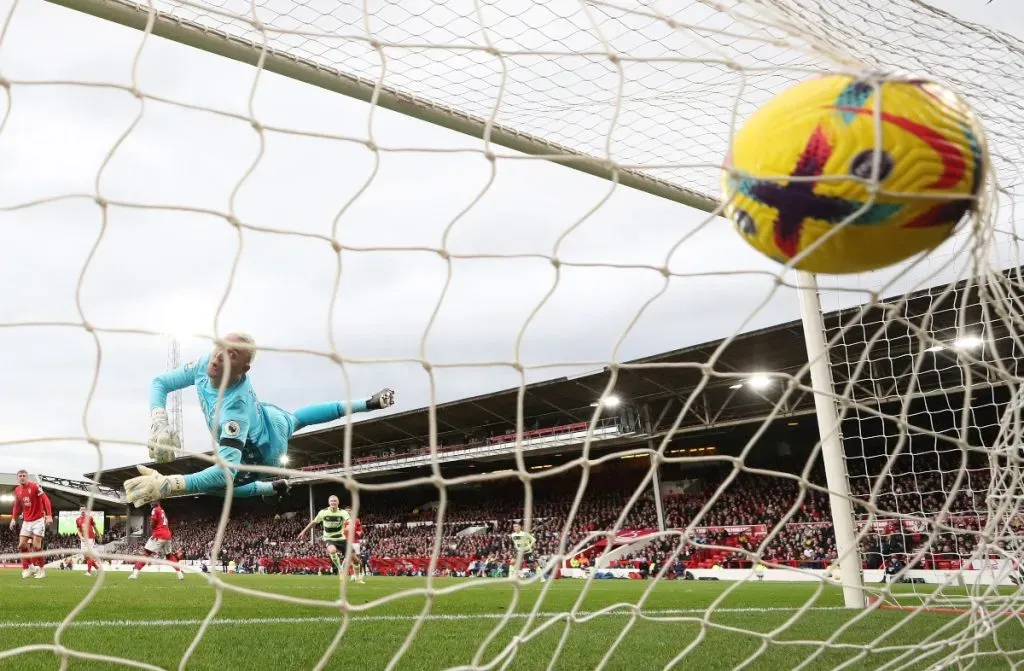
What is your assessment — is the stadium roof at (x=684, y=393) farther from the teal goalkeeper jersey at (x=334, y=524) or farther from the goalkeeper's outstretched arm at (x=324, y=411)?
the goalkeeper's outstretched arm at (x=324, y=411)

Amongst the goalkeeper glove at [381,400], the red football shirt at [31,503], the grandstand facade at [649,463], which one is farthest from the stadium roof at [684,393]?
the red football shirt at [31,503]

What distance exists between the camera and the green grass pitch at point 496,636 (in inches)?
115

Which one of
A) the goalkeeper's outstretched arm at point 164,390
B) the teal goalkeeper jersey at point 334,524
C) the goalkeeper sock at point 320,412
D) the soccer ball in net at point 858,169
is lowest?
the teal goalkeeper jersey at point 334,524

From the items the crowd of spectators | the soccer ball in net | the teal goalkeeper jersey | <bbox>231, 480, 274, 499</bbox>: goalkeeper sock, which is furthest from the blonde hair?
the crowd of spectators

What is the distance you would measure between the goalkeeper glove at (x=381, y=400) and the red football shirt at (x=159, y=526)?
320 inches

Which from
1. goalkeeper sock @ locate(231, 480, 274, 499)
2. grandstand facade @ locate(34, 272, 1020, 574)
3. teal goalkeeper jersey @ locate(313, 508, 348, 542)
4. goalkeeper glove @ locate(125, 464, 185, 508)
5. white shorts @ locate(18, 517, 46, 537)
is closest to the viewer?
goalkeeper glove @ locate(125, 464, 185, 508)

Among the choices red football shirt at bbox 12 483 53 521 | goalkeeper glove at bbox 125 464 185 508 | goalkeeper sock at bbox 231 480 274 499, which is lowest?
red football shirt at bbox 12 483 53 521

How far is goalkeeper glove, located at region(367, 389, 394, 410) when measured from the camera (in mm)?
5188

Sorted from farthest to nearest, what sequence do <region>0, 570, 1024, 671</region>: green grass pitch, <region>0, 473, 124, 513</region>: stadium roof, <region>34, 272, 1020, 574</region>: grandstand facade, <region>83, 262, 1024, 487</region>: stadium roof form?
<region>0, 473, 124, 513</region>: stadium roof
<region>34, 272, 1020, 574</region>: grandstand facade
<region>83, 262, 1024, 487</region>: stadium roof
<region>0, 570, 1024, 671</region>: green grass pitch

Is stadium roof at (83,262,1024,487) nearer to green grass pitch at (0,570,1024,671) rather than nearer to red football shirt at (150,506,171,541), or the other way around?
green grass pitch at (0,570,1024,671)

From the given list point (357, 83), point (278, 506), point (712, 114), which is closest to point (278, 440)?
point (357, 83)

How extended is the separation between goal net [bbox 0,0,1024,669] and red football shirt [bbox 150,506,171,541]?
5153 mm

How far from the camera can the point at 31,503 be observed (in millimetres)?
9844

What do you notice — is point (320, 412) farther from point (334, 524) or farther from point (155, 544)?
point (155, 544)
